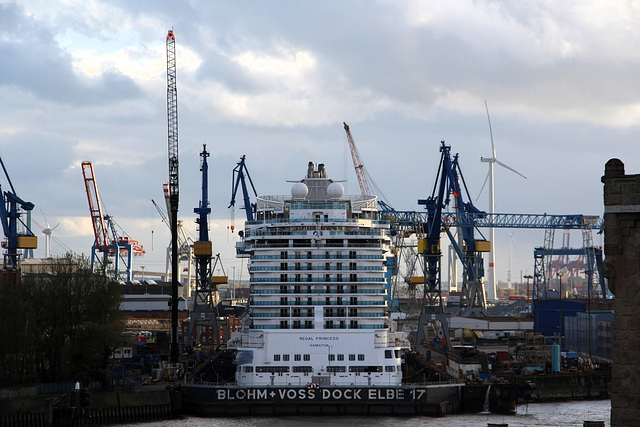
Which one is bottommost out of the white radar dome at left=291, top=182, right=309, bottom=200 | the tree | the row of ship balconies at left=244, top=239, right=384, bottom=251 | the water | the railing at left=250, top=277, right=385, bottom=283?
the water

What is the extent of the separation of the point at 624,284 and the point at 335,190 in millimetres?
66831

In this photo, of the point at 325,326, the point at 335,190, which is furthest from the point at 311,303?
the point at 335,190

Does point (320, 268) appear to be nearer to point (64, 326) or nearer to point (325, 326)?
point (325, 326)

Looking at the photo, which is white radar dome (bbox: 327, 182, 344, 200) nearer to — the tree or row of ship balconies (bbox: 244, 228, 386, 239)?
row of ship balconies (bbox: 244, 228, 386, 239)

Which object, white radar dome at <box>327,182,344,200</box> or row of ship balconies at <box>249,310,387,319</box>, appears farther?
white radar dome at <box>327,182,344,200</box>

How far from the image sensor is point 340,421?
228ft

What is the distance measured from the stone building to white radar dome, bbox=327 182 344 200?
66292mm

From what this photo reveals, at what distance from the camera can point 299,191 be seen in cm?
8838

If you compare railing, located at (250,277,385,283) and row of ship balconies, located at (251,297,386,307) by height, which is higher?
Answer: railing, located at (250,277,385,283)

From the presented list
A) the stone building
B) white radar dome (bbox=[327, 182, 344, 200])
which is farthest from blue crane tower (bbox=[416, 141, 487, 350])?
the stone building

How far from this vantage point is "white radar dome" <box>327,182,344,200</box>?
289 ft

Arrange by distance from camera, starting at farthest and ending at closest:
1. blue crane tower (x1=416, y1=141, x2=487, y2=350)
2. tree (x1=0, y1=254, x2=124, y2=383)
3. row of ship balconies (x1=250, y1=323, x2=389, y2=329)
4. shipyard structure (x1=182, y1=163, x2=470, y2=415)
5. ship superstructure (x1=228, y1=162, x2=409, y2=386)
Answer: blue crane tower (x1=416, y1=141, x2=487, y2=350) → tree (x1=0, y1=254, x2=124, y2=383) → row of ship balconies (x1=250, y1=323, x2=389, y2=329) → ship superstructure (x1=228, y1=162, x2=409, y2=386) → shipyard structure (x1=182, y1=163, x2=470, y2=415)

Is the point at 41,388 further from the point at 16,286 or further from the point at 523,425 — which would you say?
the point at 523,425

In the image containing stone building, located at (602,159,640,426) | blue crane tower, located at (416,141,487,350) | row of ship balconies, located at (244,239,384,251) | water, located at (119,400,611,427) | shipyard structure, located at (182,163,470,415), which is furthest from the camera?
blue crane tower, located at (416,141,487,350)
